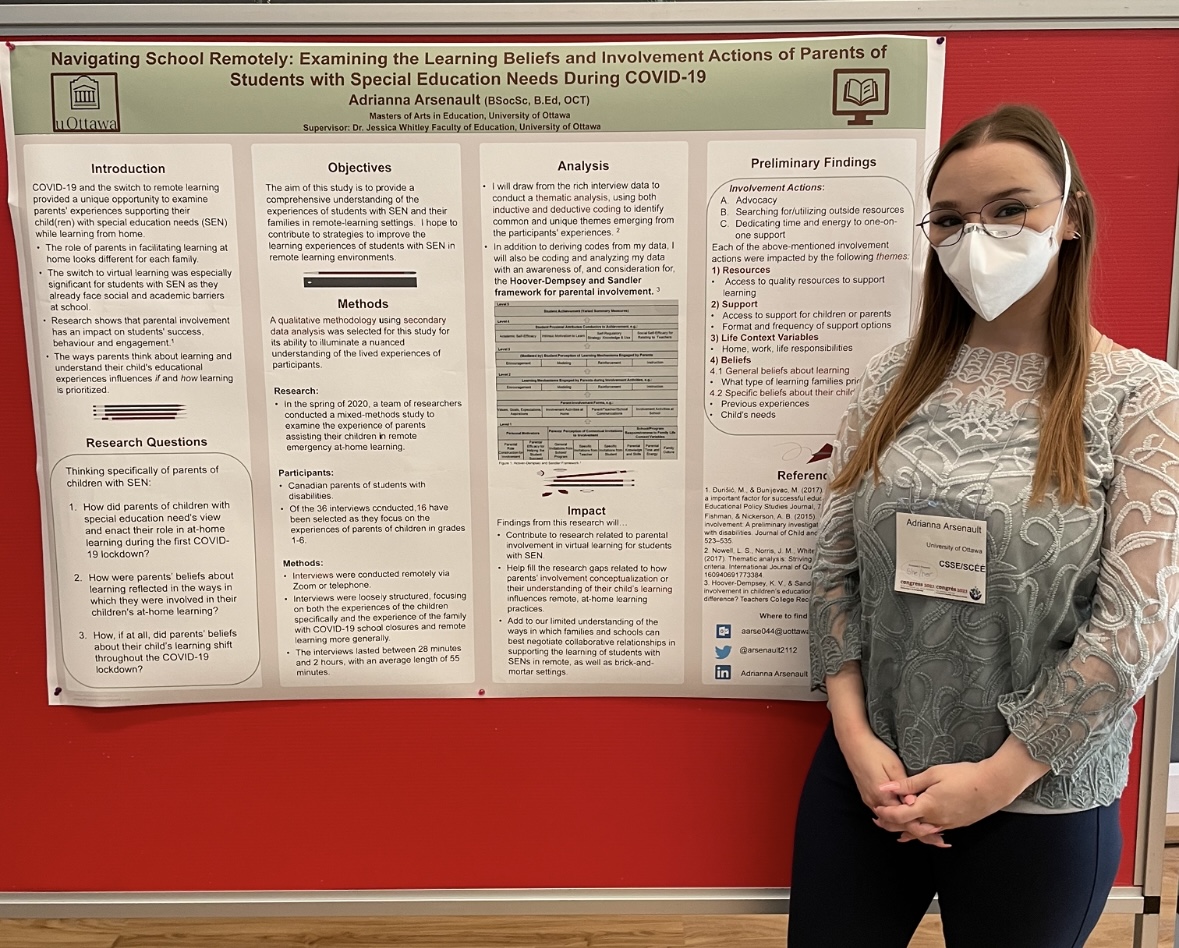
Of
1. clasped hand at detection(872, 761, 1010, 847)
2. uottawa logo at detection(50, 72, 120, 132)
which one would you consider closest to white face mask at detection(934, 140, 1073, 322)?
clasped hand at detection(872, 761, 1010, 847)

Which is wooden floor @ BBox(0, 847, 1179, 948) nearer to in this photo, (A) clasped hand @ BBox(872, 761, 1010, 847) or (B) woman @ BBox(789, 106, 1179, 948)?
(B) woman @ BBox(789, 106, 1179, 948)

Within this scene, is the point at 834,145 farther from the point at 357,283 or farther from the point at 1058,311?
the point at 357,283

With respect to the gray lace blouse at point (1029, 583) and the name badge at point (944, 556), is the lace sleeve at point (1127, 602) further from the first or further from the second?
the name badge at point (944, 556)

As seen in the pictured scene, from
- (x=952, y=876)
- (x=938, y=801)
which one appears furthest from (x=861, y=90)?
(x=952, y=876)

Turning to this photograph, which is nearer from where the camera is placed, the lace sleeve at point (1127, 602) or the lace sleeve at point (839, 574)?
the lace sleeve at point (1127, 602)

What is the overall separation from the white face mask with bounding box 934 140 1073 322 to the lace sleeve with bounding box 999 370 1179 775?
7.6 inches

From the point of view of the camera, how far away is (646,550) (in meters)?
1.45

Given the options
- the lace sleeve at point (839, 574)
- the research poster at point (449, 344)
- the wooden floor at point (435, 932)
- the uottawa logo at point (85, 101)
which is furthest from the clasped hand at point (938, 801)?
the uottawa logo at point (85, 101)

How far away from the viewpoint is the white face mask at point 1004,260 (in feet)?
3.40

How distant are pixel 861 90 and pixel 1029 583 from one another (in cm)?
82

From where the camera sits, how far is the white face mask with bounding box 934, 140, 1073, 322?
1036mm

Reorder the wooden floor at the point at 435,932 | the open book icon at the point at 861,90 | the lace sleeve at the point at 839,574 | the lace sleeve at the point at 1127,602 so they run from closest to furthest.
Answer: the lace sleeve at the point at 1127,602, the lace sleeve at the point at 839,574, the open book icon at the point at 861,90, the wooden floor at the point at 435,932

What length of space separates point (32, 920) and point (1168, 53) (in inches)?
101

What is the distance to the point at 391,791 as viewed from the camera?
1522mm
